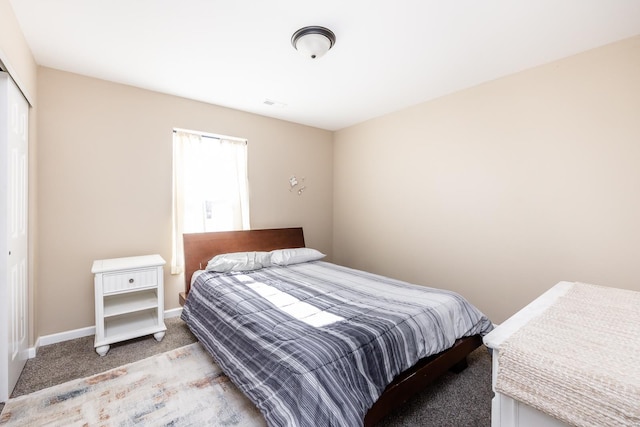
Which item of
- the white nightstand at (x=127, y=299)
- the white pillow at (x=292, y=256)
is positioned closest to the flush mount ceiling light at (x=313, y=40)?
the white pillow at (x=292, y=256)

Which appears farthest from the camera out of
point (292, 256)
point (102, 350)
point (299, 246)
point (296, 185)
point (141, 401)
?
point (296, 185)

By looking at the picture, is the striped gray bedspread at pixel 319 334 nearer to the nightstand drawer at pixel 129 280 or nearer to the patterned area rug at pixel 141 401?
the patterned area rug at pixel 141 401

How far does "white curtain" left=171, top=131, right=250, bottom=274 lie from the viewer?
3.16m

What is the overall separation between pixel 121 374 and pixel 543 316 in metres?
2.61

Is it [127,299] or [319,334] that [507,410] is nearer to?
[319,334]

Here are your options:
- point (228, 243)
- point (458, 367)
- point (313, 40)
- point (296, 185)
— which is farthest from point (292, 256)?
point (313, 40)

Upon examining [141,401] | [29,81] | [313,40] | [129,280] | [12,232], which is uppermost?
[313,40]

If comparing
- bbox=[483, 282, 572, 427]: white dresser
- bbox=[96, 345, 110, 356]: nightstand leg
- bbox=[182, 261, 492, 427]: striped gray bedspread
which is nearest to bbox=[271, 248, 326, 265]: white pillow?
bbox=[182, 261, 492, 427]: striped gray bedspread

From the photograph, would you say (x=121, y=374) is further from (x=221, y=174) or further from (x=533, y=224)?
(x=533, y=224)

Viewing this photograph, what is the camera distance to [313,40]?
78.2 inches

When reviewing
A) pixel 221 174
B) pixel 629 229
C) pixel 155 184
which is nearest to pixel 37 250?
pixel 155 184

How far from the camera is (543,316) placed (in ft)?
2.99

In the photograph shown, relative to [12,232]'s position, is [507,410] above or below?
below

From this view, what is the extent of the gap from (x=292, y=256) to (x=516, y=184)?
238 cm
